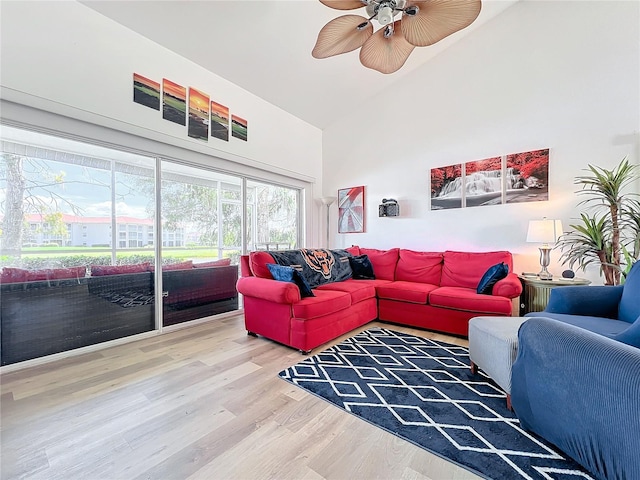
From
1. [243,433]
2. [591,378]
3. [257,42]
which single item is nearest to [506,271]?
[591,378]

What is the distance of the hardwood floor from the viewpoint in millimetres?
1211

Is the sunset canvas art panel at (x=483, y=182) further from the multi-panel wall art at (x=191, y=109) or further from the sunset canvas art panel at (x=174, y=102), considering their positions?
the sunset canvas art panel at (x=174, y=102)

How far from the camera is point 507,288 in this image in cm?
264

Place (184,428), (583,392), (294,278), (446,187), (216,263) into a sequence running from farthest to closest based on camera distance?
(446,187) → (216,263) → (294,278) → (184,428) → (583,392)

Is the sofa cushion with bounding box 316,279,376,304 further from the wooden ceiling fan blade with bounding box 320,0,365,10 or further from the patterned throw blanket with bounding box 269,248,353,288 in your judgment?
the wooden ceiling fan blade with bounding box 320,0,365,10

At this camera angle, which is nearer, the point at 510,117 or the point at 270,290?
the point at 270,290

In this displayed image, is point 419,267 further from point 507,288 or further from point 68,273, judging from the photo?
point 68,273

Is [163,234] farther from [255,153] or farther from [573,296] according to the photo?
[573,296]

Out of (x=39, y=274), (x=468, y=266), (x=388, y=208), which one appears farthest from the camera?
(x=388, y=208)

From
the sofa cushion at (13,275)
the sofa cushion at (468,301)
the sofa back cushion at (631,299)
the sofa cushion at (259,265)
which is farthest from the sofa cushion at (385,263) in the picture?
the sofa cushion at (13,275)

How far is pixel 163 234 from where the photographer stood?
3025mm

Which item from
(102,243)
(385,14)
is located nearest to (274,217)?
(102,243)

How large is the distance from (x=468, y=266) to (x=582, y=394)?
233 centimetres

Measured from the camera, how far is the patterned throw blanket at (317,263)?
3160mm
